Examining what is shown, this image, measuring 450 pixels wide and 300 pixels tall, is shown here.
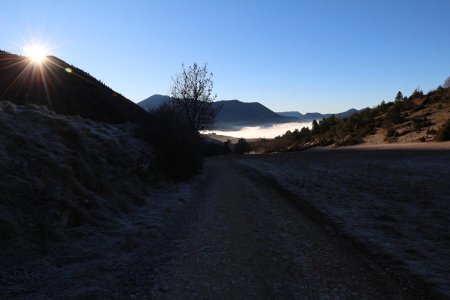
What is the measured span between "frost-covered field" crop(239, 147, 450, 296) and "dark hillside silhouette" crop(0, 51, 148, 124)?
8989 mm

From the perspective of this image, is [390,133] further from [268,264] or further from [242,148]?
[268,264]

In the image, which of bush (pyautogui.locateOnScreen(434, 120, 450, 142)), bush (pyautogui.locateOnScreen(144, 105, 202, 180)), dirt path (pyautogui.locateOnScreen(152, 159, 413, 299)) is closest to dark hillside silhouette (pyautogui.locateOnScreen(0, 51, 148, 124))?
bush (pyautogui.locateOnScreen(144, 105, 202, 180))

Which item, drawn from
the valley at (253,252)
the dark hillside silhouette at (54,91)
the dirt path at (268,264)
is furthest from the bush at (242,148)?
the dirt path at (268,264)

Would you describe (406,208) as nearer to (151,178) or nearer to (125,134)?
(151,178)

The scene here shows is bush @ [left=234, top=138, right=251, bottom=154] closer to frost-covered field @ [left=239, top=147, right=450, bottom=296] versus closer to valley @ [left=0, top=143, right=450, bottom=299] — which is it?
frost-covered field @ [left=239, top=147, right=450, bottom=296]

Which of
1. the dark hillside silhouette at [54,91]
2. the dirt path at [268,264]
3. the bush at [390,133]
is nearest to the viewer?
the dirt path at [268,264]

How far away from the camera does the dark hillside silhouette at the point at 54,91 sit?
16.1 m

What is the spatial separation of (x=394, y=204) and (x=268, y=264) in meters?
6.84

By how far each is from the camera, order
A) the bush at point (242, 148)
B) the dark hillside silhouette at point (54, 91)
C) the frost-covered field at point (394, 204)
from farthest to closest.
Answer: the bush at point (242, 148) → the dark hillside silhouette at point (54, 91) → the frost-covered field at point (394, 204)

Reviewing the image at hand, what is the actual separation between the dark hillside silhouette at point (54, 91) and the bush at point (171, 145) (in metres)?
1.49

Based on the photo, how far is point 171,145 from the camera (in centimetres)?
1977

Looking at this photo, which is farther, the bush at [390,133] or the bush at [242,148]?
the bush at [242,148]

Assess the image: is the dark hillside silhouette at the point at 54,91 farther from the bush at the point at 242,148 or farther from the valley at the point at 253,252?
the bush at the point at 242,148

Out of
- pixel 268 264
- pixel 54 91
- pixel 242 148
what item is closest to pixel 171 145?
pixel 54 91
